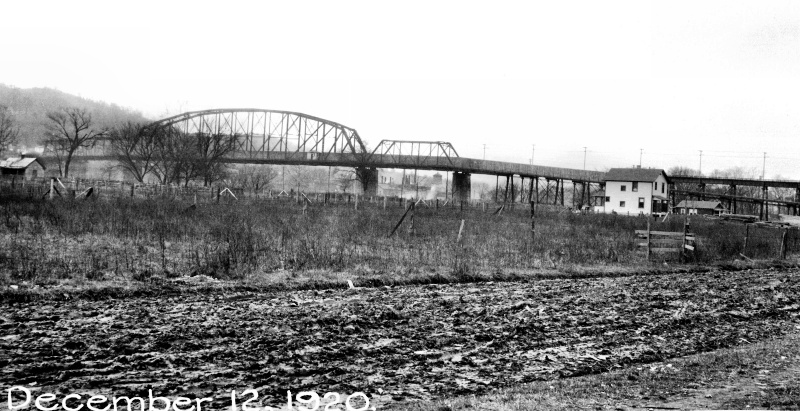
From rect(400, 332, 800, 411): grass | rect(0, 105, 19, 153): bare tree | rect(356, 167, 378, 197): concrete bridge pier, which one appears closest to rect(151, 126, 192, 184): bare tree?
rect(0, 105, 19, 153): bare tree

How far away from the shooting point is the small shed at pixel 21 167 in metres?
77.0

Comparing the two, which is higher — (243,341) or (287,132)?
(287,132)

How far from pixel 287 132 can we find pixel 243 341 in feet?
408

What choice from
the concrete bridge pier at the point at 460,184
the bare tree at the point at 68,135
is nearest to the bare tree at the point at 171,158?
the bare tree at the point at 68,135

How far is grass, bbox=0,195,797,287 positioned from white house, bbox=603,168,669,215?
55.5 meters

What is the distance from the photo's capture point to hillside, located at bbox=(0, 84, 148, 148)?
14725 cm

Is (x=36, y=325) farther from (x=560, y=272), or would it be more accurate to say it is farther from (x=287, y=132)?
(x=287, y=132)

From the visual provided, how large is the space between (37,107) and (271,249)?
17957 cm

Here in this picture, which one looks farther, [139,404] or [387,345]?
[387,345]

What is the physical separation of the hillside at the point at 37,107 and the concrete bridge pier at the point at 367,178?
68.5 m

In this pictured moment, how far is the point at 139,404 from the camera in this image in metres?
6.63

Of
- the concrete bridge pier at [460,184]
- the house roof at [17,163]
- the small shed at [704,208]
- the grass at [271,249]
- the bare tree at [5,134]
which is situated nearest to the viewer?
the grass at [271,249]

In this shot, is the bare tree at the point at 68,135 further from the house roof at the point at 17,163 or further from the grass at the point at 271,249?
the grass at the point at 271,249

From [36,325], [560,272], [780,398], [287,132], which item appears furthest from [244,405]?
[287,132]
